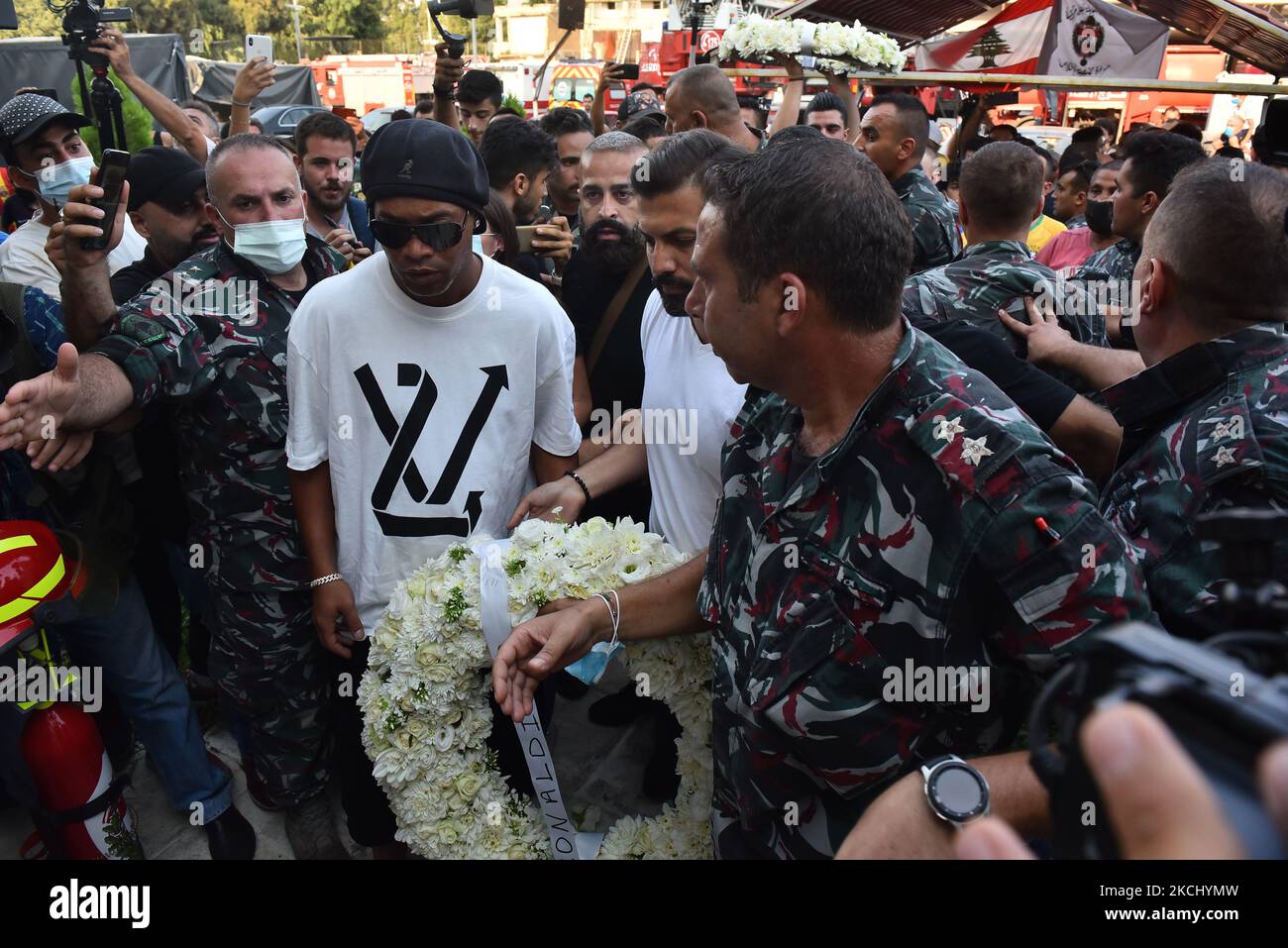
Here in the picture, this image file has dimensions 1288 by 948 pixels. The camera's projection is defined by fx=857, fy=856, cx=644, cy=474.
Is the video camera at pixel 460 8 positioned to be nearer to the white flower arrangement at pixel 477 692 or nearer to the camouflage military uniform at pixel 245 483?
the camouflage military uniform at pixel 245 483

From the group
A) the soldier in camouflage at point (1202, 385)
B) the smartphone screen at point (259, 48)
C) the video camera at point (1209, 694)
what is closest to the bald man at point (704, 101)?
the smartphone screen at point (259, 48)

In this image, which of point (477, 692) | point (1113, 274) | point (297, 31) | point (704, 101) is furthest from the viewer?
point (297, 31)

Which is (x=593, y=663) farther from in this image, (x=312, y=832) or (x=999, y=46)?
(x=999, y=46)

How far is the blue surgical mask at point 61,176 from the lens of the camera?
12.7ft

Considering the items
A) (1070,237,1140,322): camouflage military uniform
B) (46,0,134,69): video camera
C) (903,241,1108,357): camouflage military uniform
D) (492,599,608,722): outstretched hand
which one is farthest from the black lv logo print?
(46,0,134,69): video camera

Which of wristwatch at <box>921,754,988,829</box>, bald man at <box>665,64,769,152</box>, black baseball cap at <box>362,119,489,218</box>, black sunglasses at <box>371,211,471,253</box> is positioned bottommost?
wristwatch at <box>921,754,988,829</box>

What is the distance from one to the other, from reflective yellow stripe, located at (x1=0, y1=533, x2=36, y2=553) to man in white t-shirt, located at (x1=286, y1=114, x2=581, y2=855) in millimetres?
791

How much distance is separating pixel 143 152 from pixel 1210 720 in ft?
13.4

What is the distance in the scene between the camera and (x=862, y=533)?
1.53 metres

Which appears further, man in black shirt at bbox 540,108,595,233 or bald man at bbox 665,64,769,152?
man in black shirt at bbox 540,108,595,233

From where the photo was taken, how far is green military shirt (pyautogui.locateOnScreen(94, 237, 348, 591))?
271 cm

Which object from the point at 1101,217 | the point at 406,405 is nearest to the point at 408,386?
the point at 406,405

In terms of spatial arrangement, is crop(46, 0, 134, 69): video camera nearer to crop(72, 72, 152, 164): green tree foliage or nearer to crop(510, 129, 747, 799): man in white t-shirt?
crop(72, 72, 152, 164): green tree foliage

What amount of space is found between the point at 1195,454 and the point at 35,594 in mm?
3067
